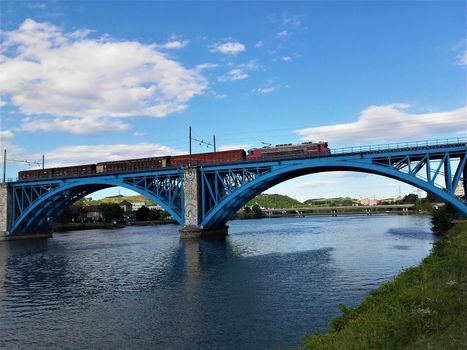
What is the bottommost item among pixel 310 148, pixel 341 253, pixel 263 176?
pixel 341 253

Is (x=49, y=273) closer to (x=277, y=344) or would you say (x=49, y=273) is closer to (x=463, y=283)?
(x=277, y=344)

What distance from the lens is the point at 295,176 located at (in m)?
73.6

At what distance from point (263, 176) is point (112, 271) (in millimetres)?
32990

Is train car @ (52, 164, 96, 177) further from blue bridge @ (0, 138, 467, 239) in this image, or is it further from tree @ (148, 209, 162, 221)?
tree @ (148, 209, 162, 221)

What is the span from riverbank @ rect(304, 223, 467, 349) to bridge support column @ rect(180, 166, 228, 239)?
5421cm

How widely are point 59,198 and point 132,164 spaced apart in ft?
79.1

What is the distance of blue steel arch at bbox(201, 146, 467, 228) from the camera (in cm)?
5317

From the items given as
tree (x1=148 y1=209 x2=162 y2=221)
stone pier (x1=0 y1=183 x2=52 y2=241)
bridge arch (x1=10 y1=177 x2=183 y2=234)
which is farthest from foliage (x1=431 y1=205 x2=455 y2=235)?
tree (x1=148 y1=209 x2=162 y2=221)

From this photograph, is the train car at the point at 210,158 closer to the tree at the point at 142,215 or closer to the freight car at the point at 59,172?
the freight car at the point at 59,172

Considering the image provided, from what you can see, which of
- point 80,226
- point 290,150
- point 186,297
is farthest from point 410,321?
point 80,226

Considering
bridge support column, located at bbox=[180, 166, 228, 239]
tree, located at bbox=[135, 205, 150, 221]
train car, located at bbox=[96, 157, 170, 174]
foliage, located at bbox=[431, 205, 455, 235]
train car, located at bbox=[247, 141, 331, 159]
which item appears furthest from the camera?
tree, located at bbox=[135, 205, 150, 221]

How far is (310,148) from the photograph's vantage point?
6694 centimetres

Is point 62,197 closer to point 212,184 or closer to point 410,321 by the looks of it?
point 212,184

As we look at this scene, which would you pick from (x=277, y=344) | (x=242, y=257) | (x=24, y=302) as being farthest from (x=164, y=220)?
(x=277, y=344)
